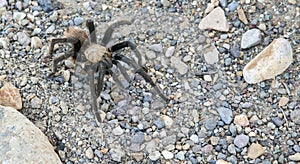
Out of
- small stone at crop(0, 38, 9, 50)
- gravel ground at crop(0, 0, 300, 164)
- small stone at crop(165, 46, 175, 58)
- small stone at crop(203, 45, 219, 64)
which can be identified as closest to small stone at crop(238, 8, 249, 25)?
gravel ground at crop(0, 0, 300, 164)

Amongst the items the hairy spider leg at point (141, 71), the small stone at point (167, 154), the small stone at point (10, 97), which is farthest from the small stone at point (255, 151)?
the small stone at point (10, 97)

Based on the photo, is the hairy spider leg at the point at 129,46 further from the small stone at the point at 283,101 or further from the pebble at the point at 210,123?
the small stone at the point at 283,101

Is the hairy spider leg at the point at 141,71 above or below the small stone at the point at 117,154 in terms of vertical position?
above

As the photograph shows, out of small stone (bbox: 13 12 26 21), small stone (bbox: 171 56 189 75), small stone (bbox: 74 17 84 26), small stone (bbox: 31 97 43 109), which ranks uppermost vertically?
small stone (bbox: 13 12 26 21)

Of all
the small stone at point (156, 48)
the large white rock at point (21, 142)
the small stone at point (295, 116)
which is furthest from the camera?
the small stone at point (156, 48)

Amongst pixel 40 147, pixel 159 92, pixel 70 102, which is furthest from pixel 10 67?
pixel 159 92

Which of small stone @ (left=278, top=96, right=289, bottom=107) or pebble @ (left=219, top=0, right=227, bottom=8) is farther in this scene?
pebble @ (left=219, top=0, right=227, bottom=8)

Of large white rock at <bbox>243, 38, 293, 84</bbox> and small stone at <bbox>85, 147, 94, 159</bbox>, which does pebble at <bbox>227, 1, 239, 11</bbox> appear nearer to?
large white rock at <bbox>243, 38, 293, 84</bbox>
